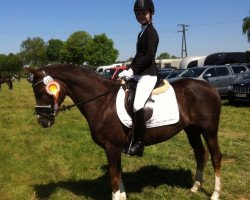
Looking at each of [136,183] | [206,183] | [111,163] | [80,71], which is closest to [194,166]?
[206,183]

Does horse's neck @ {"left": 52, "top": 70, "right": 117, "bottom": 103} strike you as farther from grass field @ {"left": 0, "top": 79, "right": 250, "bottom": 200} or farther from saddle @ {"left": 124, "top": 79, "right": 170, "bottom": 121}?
grass field @ {"left": 0, "top": 79, "right": 250, "bottom": 200}

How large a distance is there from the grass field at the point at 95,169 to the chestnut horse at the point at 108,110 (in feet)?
2.53

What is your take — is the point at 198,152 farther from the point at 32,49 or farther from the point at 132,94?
the point at 32,49

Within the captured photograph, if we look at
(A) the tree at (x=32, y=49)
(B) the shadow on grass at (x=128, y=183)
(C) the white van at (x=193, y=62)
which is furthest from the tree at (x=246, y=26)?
(A) the tree at (x=32, y=49)

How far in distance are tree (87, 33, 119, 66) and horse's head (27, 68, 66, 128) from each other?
9220 centimetres

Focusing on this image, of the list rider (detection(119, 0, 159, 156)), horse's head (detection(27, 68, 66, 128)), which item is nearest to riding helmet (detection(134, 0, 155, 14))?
rider (detection(119, 0, 159, 156))

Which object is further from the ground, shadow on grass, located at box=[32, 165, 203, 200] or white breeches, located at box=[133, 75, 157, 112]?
white breeches, located at box=[133, 75, 157, 112]

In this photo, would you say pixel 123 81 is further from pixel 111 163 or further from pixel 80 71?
pixel 111 163

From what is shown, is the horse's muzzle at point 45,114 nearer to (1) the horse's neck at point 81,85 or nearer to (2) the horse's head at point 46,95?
(2) the horse's head at point 46,95

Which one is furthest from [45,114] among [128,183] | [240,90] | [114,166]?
[240,90]

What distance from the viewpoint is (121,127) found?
5523mm

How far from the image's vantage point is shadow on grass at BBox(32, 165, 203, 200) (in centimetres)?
648

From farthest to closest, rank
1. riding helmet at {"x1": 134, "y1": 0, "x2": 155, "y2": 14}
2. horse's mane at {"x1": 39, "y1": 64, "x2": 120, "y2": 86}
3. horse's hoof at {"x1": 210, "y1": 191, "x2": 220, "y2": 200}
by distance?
horse's hoof at {"x1": 210, "y1": 191, "x2": 220, "y2": 200} < horse's mane at {"x1": 39, "y1": 64, "x2": 120, "y2": 86} < riding helmet at {"x1": 134, "y1": 0, "x2": 155, "y2": 14}

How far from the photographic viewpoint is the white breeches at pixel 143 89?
5373 mm
